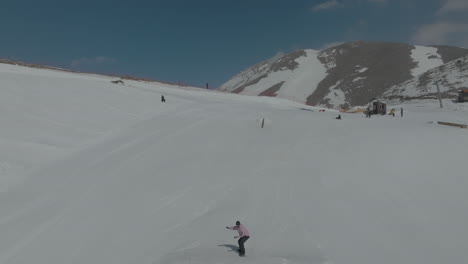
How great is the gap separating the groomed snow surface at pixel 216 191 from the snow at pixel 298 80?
79047 millimetres

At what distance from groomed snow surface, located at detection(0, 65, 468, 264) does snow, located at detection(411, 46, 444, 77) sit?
3796 inches

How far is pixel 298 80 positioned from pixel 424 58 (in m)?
46.7

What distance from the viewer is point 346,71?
112750mm

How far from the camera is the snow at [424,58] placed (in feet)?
339

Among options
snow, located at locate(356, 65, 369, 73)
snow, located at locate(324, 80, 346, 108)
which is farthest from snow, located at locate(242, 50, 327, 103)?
snow, located at locate(356, 65, 369, 73)

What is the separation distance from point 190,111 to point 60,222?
2001 centimetres

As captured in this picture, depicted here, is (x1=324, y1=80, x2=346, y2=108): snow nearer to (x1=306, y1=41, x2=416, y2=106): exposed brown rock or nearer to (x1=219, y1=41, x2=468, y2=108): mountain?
(x1=219, y1=41, x2=468, y2=108): mountain

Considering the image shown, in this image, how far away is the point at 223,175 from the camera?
14.8m

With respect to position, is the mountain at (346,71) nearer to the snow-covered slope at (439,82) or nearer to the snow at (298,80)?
the snow at (298,80)

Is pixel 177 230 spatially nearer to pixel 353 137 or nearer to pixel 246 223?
pixel 246 223

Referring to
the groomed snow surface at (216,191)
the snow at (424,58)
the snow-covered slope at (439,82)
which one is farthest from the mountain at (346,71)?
the groomed snow surface at (216,191)

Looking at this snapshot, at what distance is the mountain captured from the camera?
93.7 metres

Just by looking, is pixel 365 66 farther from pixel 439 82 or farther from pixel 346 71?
pixel 439 82

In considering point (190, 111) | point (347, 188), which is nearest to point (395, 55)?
point (190, 111)
